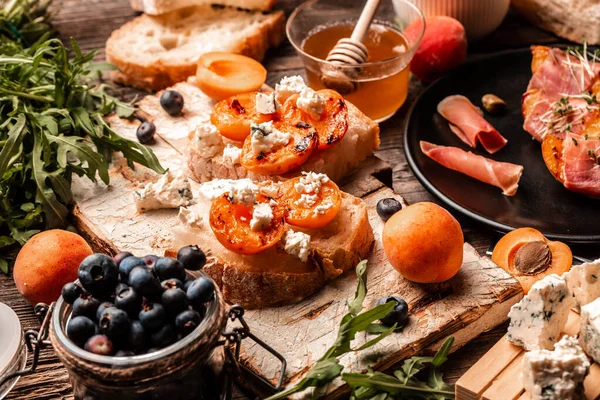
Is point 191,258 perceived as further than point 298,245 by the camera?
No

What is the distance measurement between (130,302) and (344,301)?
770 mm

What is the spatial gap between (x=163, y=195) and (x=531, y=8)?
2.36m

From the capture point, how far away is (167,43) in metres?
3.88

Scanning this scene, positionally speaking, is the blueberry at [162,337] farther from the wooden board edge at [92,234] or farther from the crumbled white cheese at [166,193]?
the crumbled white cheese at [166,193]

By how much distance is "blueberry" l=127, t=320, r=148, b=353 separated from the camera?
187 centimetres

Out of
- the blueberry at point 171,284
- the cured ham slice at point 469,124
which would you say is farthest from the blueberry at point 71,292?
the cured ham slice at point 469,124

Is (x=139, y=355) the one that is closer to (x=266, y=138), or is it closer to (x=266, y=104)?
(x=266, y=138)

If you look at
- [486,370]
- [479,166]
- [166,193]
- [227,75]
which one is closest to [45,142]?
[166,193]

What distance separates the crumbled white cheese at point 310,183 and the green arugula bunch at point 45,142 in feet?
2.20

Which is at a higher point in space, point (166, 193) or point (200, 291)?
point (200, 291)

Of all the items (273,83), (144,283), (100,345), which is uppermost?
(144,283)

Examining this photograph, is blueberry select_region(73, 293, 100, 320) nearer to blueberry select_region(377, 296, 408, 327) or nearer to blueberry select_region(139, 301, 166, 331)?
blueberry select_region(139, 301, 166, 331)

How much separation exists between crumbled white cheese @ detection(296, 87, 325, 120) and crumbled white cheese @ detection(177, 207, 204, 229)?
0.59 metres

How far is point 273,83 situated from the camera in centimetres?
377
